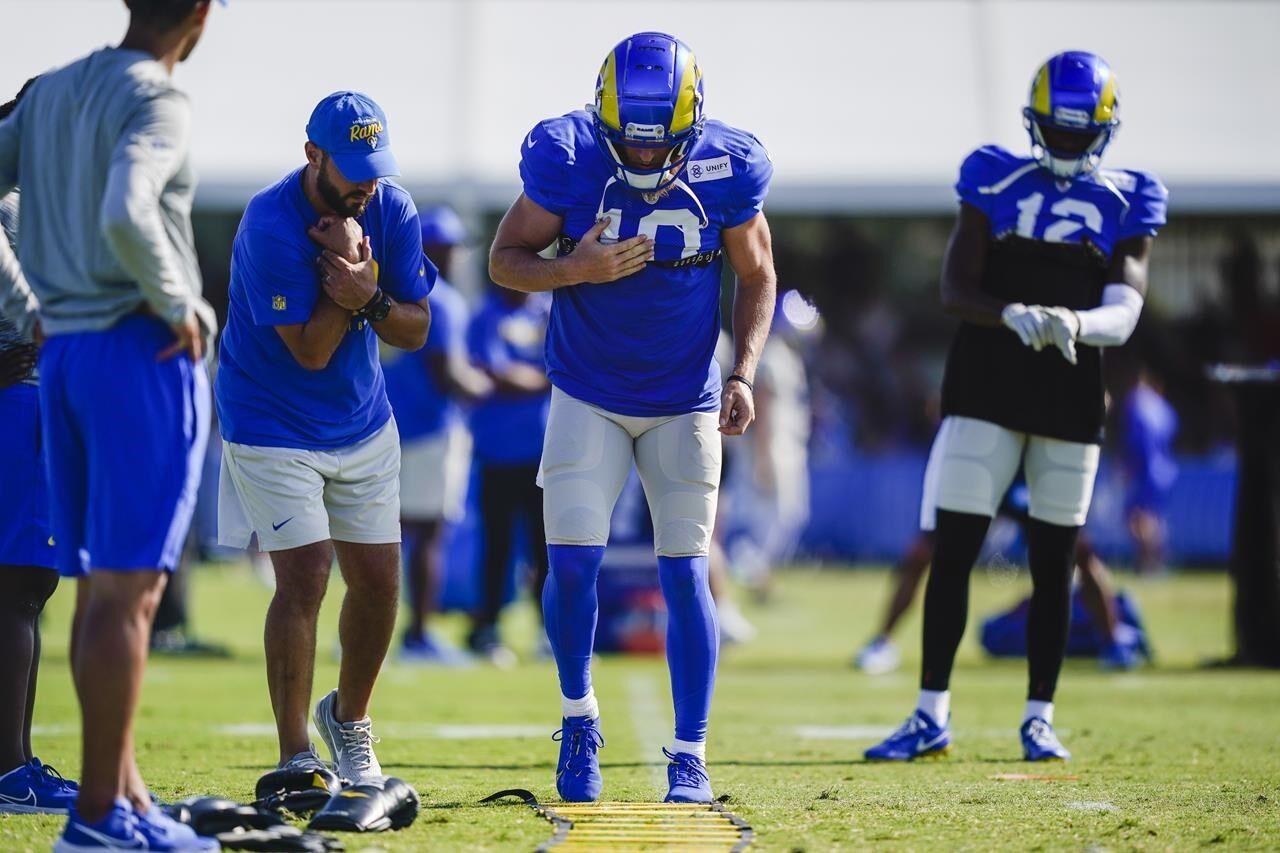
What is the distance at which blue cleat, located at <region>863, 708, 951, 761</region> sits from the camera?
623 cm

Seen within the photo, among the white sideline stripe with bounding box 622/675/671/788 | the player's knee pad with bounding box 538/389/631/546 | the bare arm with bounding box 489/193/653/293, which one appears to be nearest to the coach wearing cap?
the bare arm with bounding box 489/193/653/293

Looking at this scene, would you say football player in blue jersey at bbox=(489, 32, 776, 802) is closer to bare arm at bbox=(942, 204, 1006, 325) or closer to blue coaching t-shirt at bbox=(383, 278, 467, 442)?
bare arm at bbox=(942, 204, 1006, 325)

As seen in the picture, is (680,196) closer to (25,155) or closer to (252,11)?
(25,155)

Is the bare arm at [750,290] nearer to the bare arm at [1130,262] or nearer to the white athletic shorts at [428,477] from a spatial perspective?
the bare arm at [1130,262]

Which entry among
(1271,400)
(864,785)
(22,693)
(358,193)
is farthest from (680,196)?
(1271,400)

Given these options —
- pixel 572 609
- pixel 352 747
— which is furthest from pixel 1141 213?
pixel 352 747

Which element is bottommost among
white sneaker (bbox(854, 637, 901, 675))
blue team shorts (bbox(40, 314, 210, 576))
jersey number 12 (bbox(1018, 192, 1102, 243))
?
white sneaker (bbox(854, 637, 901, 675))

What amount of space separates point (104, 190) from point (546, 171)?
4.97ft

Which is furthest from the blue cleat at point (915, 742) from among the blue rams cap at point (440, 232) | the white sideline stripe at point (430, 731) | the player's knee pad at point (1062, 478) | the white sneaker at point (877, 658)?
the blue rams cap at point (440, 232)

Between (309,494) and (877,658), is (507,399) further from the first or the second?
(309,494)

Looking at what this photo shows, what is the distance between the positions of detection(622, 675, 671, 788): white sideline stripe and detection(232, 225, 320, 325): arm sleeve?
197cm

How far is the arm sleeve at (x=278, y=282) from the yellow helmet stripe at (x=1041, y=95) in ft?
9.34

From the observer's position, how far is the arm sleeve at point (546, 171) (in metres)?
5.10

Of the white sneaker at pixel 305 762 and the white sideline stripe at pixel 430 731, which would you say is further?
the white sideline stripe at pixel 430 731
